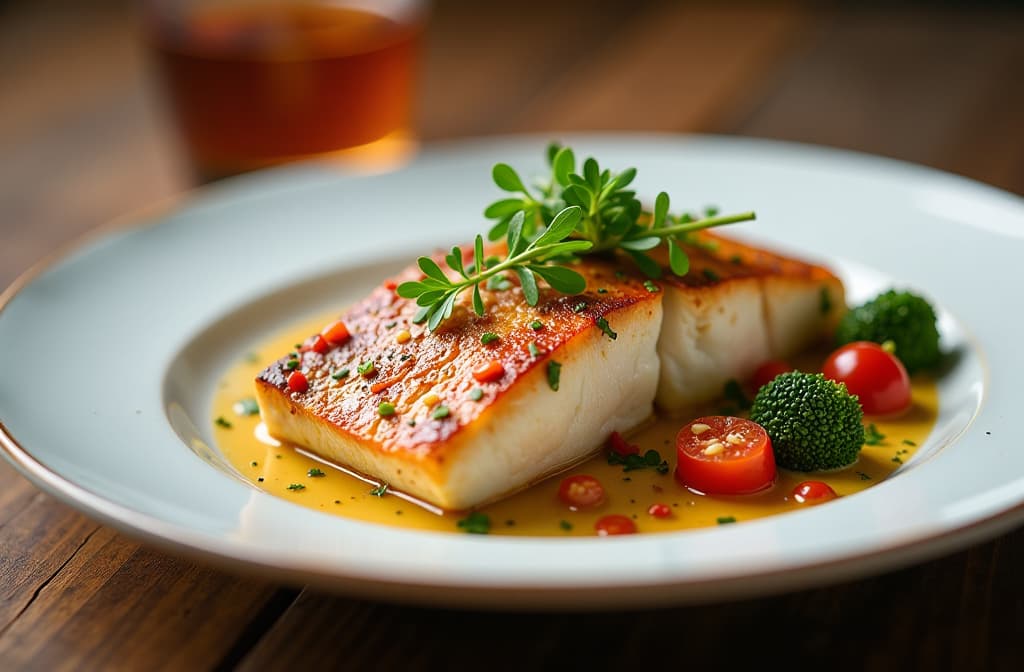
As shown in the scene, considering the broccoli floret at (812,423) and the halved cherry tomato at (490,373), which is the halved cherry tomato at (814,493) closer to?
the broccoli floret at (812,423)

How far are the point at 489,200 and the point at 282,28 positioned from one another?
1.43m

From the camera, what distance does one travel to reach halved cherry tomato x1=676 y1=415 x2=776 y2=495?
3.05 metres

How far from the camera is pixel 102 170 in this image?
611 centimetres

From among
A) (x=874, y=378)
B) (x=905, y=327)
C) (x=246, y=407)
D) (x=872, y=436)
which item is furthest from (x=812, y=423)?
(x=246, y=407)

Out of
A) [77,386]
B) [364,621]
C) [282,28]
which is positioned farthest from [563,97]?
[364,621]

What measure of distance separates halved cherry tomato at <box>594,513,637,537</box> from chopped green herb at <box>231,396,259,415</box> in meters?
1.28

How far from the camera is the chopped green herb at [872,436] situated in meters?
3.33

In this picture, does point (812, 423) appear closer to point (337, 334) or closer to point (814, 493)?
point (814, 493)

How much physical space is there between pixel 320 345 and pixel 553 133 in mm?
2985

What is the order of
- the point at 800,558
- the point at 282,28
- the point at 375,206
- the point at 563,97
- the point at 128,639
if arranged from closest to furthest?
the point at 800,558, the point at 128,639, the point at 375,206, the point at 282,28, the point at 563,97

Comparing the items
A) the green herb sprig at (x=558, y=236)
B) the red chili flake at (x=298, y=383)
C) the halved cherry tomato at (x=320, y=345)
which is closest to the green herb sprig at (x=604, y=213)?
the green herb sprig at (x=558, y=236)

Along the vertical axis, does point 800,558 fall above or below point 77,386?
above

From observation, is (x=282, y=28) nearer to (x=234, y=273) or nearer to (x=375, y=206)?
(x=375, y=206)

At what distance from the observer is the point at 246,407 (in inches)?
144
